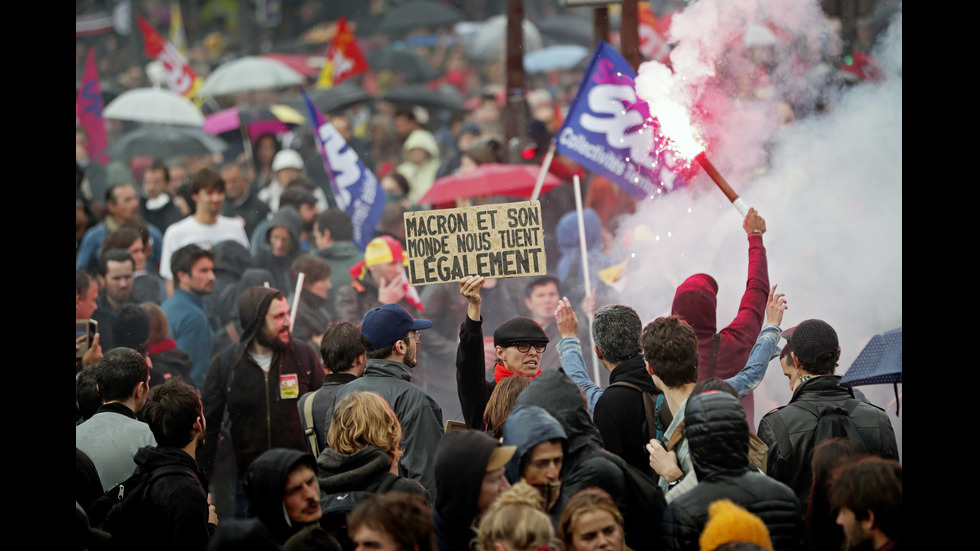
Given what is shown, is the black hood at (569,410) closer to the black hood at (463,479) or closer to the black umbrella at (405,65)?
the black hood at (463,479)

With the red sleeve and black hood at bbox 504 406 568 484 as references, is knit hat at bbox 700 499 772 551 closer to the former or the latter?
black hood at bbox 504 406 568 484

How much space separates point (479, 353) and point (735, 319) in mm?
1511

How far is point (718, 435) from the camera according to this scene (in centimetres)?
369

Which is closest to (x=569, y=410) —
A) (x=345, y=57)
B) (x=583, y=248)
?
(x=583, y=248)

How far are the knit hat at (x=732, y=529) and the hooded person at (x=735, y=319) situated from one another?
233 centimetres

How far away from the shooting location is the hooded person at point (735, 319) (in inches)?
223

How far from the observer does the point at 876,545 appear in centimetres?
344

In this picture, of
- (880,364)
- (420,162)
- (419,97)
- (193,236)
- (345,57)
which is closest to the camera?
(880,364)

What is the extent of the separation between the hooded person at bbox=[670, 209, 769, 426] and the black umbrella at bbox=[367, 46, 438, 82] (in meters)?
11.8

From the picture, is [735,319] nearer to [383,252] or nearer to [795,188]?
[795,188]

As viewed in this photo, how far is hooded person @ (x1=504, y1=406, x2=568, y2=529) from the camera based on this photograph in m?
3.85

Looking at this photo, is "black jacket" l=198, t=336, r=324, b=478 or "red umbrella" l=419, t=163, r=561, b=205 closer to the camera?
"black jacket" l=198, t=336, r=324, b=478

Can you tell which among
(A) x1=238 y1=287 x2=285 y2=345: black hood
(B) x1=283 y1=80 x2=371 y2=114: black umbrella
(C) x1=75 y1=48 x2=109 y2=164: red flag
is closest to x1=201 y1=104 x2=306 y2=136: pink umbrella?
(B) x1=283 y1=80 x2=371 y2=114: black umbrella

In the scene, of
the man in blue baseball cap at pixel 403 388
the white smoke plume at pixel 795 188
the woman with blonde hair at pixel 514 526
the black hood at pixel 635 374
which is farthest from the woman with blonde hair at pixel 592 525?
the white smoke plume at pixel 795 188
